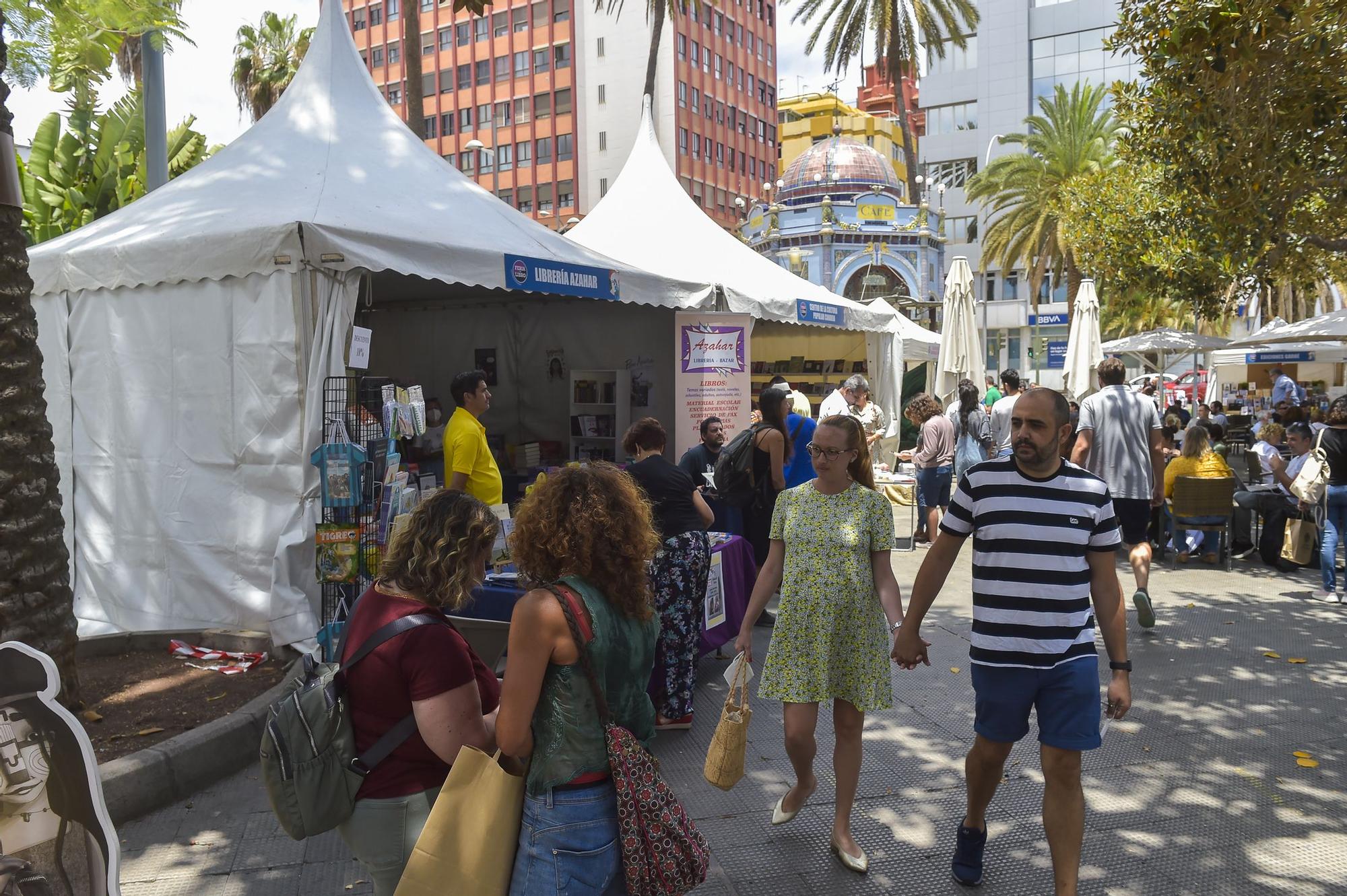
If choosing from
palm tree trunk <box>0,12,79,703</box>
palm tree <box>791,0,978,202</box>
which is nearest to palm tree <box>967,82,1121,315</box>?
palm tree <box>791,0,978,202</box>

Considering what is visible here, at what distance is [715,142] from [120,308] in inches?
2523

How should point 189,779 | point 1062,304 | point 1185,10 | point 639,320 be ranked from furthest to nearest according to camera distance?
point 1062,304 < point 639,320 < point 1185,10 < point 189,779

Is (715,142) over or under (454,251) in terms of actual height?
over

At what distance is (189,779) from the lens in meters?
4.52

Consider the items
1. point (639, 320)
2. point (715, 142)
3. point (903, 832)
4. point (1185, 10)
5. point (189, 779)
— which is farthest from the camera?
point (715, 142)

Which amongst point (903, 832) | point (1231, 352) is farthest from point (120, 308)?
point (1231, 352)

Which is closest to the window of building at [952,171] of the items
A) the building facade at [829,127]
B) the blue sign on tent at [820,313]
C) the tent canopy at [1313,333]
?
the building facade at [829,127]

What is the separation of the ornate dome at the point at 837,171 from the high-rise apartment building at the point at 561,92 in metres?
20.7

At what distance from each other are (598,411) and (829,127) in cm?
7093

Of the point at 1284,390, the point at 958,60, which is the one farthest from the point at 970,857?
the point at 958,60

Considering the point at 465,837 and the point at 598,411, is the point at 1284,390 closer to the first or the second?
the point at 598,411

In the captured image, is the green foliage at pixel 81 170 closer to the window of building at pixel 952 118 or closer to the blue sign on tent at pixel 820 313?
the blue sign on tent at pixel 820 313

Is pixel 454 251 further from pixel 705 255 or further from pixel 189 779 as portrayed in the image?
pixel 705 255

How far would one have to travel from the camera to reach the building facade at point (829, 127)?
75812 mm
